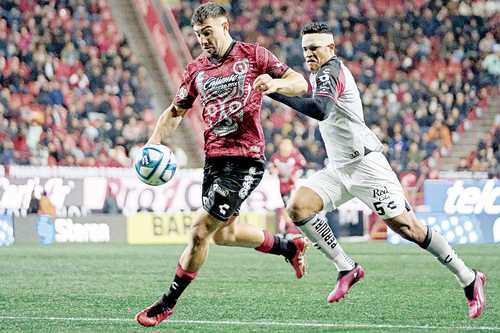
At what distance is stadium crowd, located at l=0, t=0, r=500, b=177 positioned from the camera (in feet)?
75.9

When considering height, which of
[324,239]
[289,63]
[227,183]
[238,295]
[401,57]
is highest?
[227,183]

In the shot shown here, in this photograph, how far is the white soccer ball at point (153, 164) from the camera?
7.88 metres

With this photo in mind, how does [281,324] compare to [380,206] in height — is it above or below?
below

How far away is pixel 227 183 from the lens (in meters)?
7.78

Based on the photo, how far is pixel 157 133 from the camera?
26.7ft

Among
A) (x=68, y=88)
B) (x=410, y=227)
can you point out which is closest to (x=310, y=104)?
(x=410, y=227)

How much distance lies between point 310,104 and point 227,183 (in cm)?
80

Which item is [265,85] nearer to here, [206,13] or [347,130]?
[206,13]

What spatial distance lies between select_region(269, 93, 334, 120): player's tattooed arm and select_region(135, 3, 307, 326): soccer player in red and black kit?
0.77 ft

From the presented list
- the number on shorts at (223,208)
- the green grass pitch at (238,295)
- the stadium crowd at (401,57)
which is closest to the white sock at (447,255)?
the green grass pitch at (238,295)

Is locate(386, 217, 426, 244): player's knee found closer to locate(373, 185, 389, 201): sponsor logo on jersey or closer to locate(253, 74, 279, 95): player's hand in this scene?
locate(373, 185, 389, 201): sponsor logo on jersey

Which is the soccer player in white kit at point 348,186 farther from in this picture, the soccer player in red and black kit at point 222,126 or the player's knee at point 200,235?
the player's knee at point 200,235

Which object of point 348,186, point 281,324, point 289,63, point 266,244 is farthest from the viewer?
point 289,63

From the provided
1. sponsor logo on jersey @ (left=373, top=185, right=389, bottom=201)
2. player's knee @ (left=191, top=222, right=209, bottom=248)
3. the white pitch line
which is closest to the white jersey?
sponsor logo on jersey @ (left=373, top=185, right=389, bottom=201)
